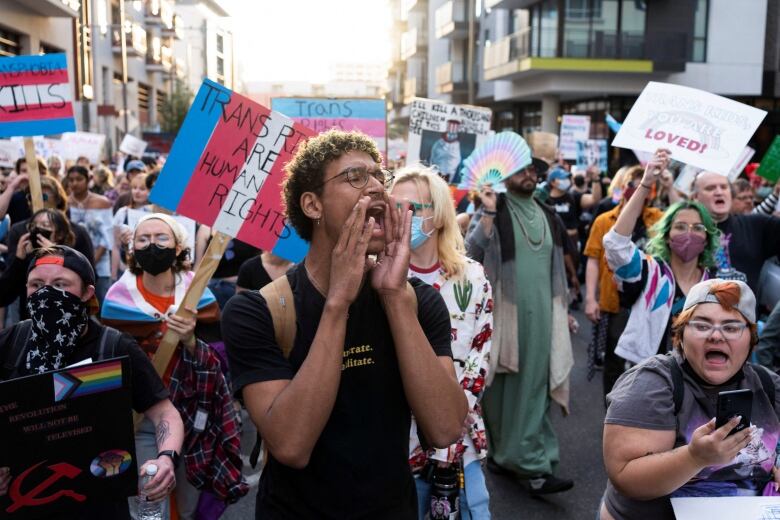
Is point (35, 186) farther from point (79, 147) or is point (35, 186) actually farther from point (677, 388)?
point (79, 147)

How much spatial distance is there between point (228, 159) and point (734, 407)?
7.99 ft

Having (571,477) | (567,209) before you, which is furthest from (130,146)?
(571,477)

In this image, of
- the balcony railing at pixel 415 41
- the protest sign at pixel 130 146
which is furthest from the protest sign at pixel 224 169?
the balcony railing at pixel 415 41

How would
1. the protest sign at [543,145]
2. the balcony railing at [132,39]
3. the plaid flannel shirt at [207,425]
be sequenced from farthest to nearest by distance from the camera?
the balcony railing at [132,39] → the protest sign at [543,145] → the plaid flannel shirt at [207,425]

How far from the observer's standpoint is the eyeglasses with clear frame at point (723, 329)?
105 inches

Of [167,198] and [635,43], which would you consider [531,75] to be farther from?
[167,198]

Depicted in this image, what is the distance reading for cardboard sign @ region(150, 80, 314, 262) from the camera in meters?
3.74

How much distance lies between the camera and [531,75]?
1211 inches

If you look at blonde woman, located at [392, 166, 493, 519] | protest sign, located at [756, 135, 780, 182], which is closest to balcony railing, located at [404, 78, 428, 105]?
protest sign, located at [756, 135, 780, 182]

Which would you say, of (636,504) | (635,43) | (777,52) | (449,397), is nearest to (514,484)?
(636,504)

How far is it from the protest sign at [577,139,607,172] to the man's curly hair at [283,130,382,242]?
13.7 m

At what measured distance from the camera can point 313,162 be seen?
224cm

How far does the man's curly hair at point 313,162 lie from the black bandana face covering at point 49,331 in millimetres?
965

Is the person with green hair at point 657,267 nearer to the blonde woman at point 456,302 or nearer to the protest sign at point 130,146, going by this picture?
the blonde woman at point 456,302
